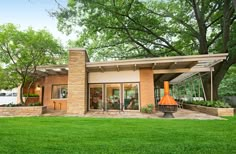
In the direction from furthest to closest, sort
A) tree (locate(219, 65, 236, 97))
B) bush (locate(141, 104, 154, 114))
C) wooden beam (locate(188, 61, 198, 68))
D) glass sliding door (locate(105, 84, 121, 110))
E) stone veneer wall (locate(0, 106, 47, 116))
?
tree (locate(219, 65, 236, 97)) < glass sliding door (locate(105, 84, 121, 110)) < bush (locate(141, 104, 154, 114)) < stone veneer wall (locate(0, 106, 47, 116)) < wooden beam (locate(188, 61, 198, 68))

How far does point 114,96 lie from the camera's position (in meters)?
12.1

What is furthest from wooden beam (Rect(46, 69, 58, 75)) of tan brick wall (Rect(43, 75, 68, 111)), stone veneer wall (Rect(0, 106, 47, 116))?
stone veneer wall (Rect(0, 106, 47, 116))

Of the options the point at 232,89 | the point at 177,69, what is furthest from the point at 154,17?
the point at 232,89

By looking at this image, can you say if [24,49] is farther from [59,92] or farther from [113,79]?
[113,79]

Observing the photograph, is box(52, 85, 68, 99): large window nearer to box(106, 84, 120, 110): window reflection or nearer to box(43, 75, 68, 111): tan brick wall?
box(43, 75, 68, 111): tan brick wall

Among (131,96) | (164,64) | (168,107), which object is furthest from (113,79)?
(168,107)

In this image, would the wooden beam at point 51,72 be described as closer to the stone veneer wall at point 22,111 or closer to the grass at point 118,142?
the stone veneer wall at point 22,111

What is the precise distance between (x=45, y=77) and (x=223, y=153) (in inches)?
519

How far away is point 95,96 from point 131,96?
2.52 metres

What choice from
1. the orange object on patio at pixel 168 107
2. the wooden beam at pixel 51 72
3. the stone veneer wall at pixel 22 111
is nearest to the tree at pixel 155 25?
the wooden beam at pixel 51 72

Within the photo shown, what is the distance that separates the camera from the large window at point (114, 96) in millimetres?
11765

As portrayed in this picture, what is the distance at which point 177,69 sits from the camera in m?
11.8

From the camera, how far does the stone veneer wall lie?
34.2ft

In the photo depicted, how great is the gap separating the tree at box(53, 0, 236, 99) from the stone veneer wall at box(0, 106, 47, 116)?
5.78 metres
